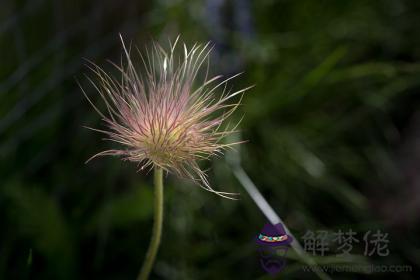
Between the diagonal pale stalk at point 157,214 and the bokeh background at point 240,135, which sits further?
the bokeh background at point 240,135

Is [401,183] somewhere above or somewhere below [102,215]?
below

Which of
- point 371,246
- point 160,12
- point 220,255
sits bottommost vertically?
point 371,246

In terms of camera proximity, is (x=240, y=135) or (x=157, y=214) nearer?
(x=157, y=214)

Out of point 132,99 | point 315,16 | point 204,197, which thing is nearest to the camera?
point 132,99

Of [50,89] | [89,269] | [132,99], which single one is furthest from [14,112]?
[132,99]

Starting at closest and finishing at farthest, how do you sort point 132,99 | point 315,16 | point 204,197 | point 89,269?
point 132,99, point 89,269, point 204,197, point 315,16

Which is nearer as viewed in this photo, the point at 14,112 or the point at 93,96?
the point at 14,112

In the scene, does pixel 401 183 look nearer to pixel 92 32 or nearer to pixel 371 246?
pixel 371 246

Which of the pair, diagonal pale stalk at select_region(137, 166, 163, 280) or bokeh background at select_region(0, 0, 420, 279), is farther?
bokeh background at select_region(0, 0, 420, 279)
